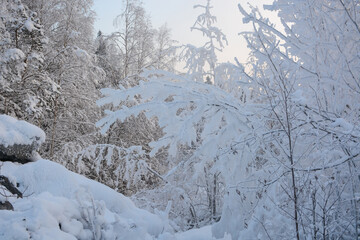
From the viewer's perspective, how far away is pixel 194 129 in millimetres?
2766

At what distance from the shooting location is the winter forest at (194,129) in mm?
2521

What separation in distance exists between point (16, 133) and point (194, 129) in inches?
270

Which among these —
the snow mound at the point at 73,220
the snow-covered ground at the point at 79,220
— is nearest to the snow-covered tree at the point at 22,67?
the snow-covered ground at the point at 79,220

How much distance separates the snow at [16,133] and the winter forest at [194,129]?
0.03 meters

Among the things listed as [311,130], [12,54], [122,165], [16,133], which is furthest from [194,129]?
[12,54]

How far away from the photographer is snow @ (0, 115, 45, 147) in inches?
316

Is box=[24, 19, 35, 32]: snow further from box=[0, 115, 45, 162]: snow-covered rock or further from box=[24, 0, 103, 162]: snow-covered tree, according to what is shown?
box=[0, 115, 45, 162]: snow-covered rock

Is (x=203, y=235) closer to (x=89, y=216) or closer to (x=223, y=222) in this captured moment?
(x=223, y=222)

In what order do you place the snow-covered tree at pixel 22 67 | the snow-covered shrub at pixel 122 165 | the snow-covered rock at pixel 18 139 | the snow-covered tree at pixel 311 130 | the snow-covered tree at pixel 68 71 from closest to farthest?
1. the snow-covered tree at pixel 311 130
2. the snow-covered shrub at pixel 122 165
3. the snow-covered rock at pixel 18 139
4. the snow-covered tree at pixel 22 67
5. the snow-covered tree at pixel 68 71

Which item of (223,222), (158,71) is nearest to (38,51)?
(158,71)

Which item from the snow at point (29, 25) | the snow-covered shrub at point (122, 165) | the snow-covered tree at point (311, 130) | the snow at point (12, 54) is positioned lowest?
the snow-covered shrub at point (122, 165)

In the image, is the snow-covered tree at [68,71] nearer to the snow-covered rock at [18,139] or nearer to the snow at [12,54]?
the snow at [12,54]

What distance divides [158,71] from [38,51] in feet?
28.2

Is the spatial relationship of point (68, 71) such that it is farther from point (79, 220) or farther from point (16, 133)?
point (79, 220)
